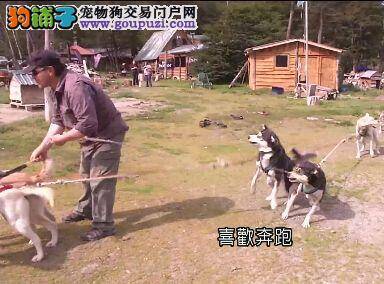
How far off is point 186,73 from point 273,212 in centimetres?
2948

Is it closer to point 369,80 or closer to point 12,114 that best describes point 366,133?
point 12,114

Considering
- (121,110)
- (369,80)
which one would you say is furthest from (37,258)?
(369,80)

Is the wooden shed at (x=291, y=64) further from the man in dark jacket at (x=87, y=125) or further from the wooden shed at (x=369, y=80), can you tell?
the man in dark jacket at (x=87, y=125)

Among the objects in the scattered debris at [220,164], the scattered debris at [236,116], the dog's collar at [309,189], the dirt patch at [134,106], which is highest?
the dirt patch at [134,106]

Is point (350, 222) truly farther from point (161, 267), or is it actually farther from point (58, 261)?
point (58, 261)

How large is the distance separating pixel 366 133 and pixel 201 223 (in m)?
4.69

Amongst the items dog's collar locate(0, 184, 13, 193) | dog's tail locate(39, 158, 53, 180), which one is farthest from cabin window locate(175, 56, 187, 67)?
dog's collar locate(0, 184, 13, 193)

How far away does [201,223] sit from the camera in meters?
5.38

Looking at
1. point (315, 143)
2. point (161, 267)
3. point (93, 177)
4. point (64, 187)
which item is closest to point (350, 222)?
point (161, 267)

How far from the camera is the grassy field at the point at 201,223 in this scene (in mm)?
4211

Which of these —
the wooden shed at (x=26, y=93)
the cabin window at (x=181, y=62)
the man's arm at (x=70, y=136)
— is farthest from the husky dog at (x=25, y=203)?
the cabin window at (x=181, y=62)

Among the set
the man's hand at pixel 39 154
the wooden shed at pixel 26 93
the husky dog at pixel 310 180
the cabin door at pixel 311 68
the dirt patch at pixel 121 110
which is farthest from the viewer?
the cabin door at pixel 311 68

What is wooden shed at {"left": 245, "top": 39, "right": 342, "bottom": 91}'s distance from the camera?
24078 millimetres

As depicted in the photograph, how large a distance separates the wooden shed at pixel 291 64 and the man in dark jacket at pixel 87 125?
20.6 meters
